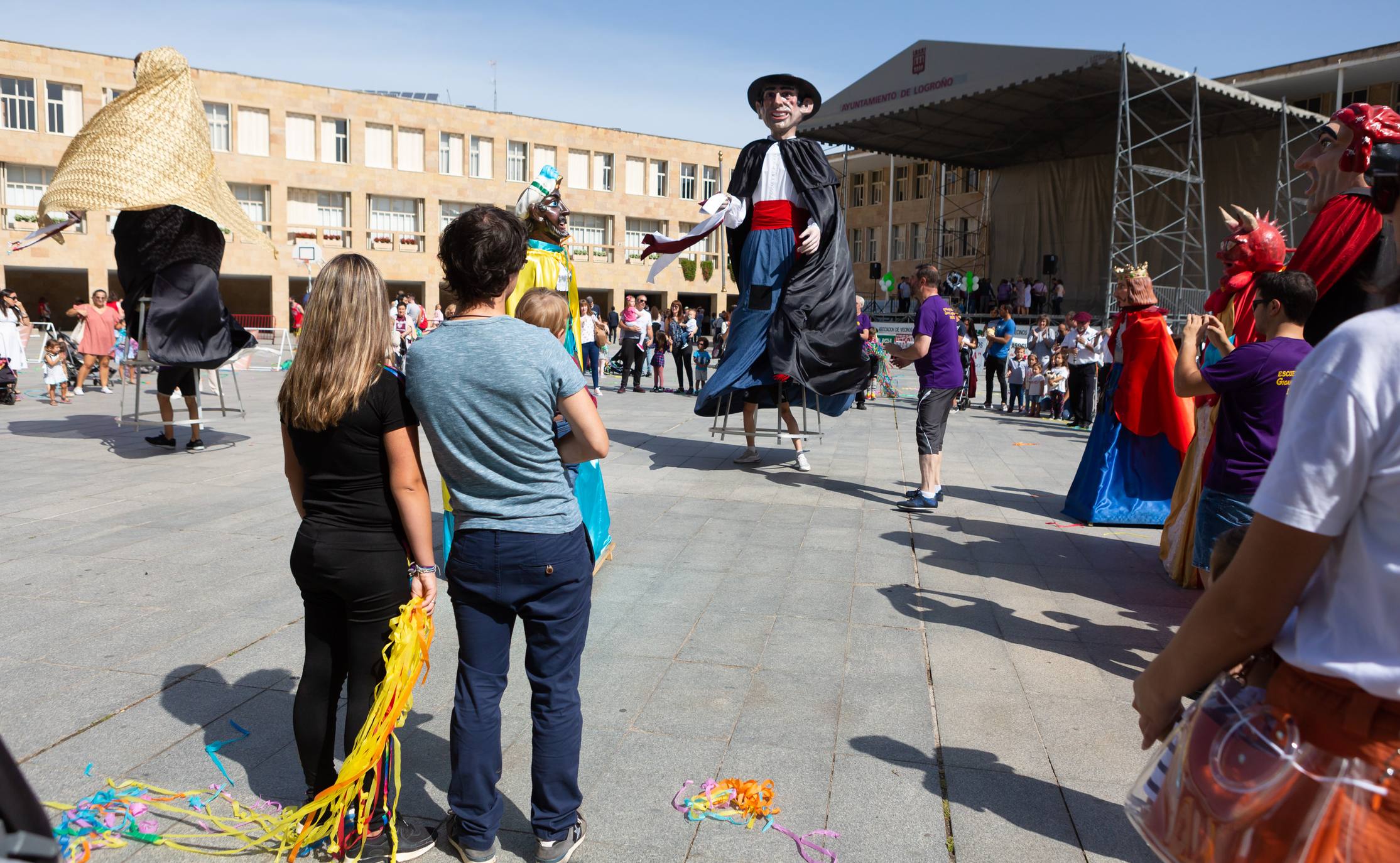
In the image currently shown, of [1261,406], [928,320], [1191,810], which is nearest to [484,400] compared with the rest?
[1191,810]

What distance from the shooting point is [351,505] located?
249cm

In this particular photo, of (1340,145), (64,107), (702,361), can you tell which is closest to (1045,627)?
(1340,145)

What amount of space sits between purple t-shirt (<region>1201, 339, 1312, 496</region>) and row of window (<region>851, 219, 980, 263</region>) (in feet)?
102

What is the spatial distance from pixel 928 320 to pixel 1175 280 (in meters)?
23.2

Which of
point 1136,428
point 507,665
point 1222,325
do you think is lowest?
point 507,665

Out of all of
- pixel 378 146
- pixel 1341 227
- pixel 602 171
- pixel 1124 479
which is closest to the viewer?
pixel 1341 227

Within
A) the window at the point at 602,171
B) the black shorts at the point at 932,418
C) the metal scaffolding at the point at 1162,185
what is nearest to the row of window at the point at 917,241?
the metal scaffolding at the point at 1162,185

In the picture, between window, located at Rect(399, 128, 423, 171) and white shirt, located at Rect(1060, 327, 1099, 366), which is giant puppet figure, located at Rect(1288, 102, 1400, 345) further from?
window, located at Rect(399, 128, 423, 171)

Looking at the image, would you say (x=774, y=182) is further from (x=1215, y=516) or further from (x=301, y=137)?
(x=301, y=137)

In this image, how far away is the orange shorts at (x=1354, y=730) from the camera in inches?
46.1

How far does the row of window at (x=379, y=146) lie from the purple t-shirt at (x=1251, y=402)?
35.3 meters

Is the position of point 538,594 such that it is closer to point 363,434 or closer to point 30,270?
point 363,434

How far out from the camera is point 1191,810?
1.32 metres

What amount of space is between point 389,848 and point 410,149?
139ft
